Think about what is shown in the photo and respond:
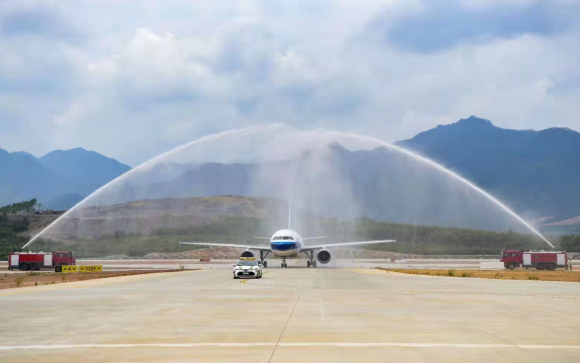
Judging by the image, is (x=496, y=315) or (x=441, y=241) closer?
(x=496, y=315)

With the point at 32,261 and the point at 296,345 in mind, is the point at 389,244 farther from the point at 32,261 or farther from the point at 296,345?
the point at 296,345

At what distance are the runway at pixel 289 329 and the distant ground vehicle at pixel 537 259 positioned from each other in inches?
2029

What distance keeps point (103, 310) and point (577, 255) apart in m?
127

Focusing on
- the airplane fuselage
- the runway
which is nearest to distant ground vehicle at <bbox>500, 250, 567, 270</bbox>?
the airplane fuselage

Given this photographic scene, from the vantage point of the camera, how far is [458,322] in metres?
22.0

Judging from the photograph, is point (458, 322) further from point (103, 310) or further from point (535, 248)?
point (535, 248)

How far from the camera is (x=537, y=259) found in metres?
82.0

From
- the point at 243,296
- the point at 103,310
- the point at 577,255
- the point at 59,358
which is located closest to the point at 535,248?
the point at 577,255

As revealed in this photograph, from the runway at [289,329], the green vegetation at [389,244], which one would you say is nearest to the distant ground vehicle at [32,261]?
the runway at [289,329]

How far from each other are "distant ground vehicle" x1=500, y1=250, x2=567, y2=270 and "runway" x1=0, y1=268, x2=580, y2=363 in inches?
2029

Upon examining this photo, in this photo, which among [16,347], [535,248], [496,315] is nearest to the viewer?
[16,347]

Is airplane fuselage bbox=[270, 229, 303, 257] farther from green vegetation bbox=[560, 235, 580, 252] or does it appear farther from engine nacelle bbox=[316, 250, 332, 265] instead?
green vegetation bbox=[560, 235, 580, 252]

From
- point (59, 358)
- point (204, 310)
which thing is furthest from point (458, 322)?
point (59, 358)

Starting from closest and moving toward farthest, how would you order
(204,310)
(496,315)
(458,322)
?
(458,322) < (496,315) < (204,310)
